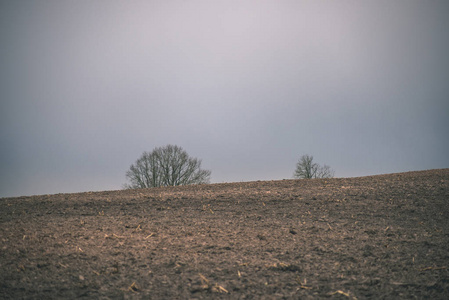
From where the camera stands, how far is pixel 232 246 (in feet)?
17.1

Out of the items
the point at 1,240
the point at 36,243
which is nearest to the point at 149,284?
the point at 36,243

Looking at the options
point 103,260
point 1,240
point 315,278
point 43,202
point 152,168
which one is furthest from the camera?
point 152,168

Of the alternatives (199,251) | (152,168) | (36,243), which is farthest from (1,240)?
(152,168)

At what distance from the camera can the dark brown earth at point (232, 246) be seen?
12.7 feet

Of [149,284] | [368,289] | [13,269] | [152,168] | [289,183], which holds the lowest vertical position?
[368,289]

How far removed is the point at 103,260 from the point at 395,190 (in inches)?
365

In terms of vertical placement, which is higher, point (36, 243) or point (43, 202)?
point (43, 202)

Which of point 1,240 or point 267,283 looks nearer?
point 267,283

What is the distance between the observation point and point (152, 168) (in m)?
29.9

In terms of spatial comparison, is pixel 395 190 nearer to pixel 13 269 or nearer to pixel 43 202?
pixel 13 269

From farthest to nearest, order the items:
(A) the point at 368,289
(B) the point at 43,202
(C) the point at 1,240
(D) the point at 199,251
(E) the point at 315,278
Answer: (B) the point at 43,202 < (C) the point at 1,240 < (D) the point at 199,251 < (E) the point at 315,278 < (A) the point at 368,289

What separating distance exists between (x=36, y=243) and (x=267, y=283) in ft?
15.0

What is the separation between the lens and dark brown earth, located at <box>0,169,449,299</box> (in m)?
3.88

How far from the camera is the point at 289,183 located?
11180mm
